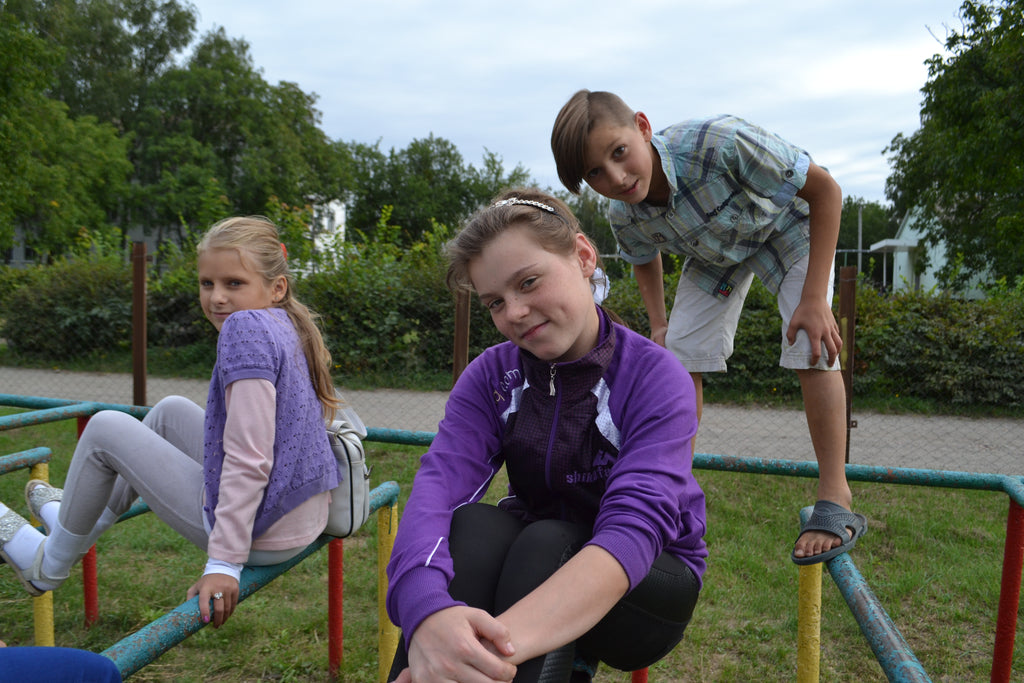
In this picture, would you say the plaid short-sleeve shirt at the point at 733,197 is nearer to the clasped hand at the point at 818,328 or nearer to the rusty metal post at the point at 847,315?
the clasped hand at the point at 818,328

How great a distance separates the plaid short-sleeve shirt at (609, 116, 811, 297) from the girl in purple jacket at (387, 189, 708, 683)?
72cm

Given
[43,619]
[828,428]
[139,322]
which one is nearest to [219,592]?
[43,619]

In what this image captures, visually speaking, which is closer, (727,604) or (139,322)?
(727,604)

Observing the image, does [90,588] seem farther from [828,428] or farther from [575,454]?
[828,428]

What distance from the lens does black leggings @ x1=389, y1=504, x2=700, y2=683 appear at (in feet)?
3.87

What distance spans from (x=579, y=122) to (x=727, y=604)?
1.99 m

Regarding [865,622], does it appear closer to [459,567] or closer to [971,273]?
[459,567]

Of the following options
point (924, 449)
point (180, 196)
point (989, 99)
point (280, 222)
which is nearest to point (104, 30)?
point (180, 196)

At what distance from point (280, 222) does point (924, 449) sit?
7.22 metres

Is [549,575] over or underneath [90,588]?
over

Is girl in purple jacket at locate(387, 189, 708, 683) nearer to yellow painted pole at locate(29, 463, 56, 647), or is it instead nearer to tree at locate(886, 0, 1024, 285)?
yellow painted pole at locate(29, 463, 56, 647)

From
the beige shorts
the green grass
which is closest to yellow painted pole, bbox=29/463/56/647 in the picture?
the green grass

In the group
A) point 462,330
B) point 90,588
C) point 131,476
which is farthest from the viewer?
point 462,330

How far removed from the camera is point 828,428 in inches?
76.4
